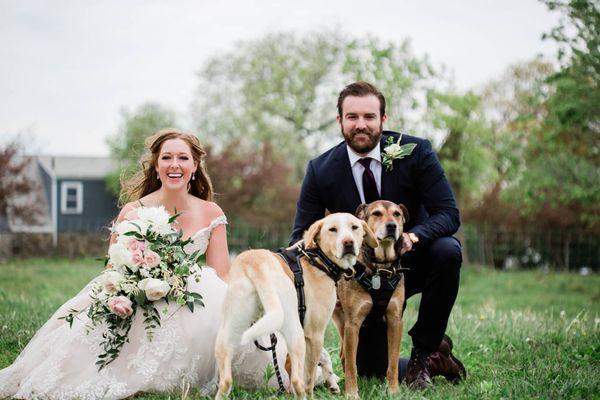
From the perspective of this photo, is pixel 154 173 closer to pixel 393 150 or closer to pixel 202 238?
pixel 202 238

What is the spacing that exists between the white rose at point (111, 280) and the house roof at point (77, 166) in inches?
1285

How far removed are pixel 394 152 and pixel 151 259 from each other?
2.06 m

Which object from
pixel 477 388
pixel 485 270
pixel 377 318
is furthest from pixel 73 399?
pixel 485 270

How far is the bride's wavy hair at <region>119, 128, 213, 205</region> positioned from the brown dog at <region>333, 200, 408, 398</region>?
1.73 m

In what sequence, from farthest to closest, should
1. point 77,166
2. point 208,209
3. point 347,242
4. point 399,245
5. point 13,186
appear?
1. point 77,166
2. point 13,186
3. point 208,209
4. point 399,245
5. point 347,242

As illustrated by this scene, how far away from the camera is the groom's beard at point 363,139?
5.14 metres

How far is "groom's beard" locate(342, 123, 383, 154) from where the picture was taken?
5.14 meters

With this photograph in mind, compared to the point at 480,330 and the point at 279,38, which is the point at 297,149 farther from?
the point at 480,330

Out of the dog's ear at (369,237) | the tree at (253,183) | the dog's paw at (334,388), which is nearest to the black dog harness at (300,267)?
the dog's ear at (369,237)

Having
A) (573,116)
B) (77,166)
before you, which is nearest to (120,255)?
(573,116)

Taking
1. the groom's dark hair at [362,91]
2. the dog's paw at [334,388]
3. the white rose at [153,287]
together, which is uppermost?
the groom's dark hair at [362,91]

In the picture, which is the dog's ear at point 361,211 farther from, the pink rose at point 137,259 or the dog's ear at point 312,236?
the pink rose at point 137,259

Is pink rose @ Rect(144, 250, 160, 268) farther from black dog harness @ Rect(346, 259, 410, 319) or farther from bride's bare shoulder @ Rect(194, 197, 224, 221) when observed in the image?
black dog harness @ Rect(346, 259, 410, 319)

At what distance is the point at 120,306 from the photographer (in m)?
4.35
